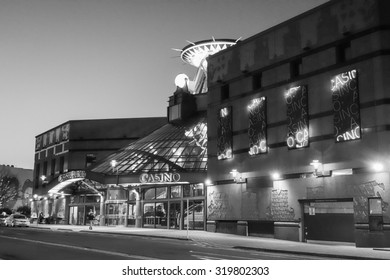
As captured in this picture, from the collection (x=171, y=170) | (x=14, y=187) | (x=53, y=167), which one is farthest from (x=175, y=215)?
(x=14, y=187)

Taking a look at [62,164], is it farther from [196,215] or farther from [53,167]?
[196,215]

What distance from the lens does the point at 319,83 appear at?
3080 centimetres

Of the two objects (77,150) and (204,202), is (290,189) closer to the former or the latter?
(204,202)

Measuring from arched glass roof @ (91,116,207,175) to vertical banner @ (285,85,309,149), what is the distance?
13800mm

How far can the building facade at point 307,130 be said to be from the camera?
27.1 metres

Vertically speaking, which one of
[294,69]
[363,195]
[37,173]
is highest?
[294,69]

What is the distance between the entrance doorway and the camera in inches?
1142

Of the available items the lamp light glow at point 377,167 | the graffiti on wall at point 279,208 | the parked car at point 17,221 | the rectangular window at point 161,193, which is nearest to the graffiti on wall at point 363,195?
the lamp light glow at point 377,167

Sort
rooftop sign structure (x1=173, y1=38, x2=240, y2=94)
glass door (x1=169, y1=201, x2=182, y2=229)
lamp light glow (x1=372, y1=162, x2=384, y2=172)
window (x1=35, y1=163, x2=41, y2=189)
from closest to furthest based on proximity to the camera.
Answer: lamp light glow (x1=372, y1=162, x2=384, y2=172), glass door (x1=169, y1=201, x2=182, y2=229), rooftop sign structure (x1=173, y1=38, x2=240, y2=94), window (x1=35, y1=163, x2=41, y2=189)

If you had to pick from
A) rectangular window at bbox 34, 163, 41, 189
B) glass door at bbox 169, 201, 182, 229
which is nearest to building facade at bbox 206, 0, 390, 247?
glass door at bbox 169, 201, 182, 229

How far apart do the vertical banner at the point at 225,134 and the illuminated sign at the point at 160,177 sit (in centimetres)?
737

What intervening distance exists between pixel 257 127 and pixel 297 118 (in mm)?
4306

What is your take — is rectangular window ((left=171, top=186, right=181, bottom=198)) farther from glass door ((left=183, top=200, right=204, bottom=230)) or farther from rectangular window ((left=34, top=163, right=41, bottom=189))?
rectangular window ((left=34, top=163, right=41, bottom=189))

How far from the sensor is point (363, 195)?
27219mm
